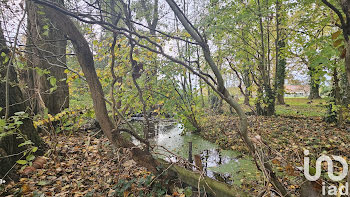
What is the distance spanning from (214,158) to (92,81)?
390 cm

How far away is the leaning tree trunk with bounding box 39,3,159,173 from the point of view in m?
2.03

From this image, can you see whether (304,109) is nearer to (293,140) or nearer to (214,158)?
(293,140)

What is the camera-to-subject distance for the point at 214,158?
193 inches

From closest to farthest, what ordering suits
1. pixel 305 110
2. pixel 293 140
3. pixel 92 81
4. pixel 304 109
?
pixel 92 81, pixel 293 140, pixel 305 110, pixel 304 109

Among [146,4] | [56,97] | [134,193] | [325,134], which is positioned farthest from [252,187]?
[146,4]

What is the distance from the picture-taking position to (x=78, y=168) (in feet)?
10.9

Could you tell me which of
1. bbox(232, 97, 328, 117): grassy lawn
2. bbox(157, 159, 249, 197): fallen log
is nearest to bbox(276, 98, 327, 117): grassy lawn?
bbox(232, 97, 328, 117): grassy lawn

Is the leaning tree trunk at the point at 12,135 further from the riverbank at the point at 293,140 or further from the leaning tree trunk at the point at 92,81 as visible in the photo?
the riverbank at the point at 293,140

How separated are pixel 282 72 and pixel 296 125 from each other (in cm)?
623

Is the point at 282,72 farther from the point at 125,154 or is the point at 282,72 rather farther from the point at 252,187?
the point at 125,154

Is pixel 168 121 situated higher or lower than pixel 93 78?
lower

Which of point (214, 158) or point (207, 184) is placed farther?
point (214, 158)

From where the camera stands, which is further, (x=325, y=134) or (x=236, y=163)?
(x=325, y=134)

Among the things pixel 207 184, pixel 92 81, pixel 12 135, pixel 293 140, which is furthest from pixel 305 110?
pixel 12 135
